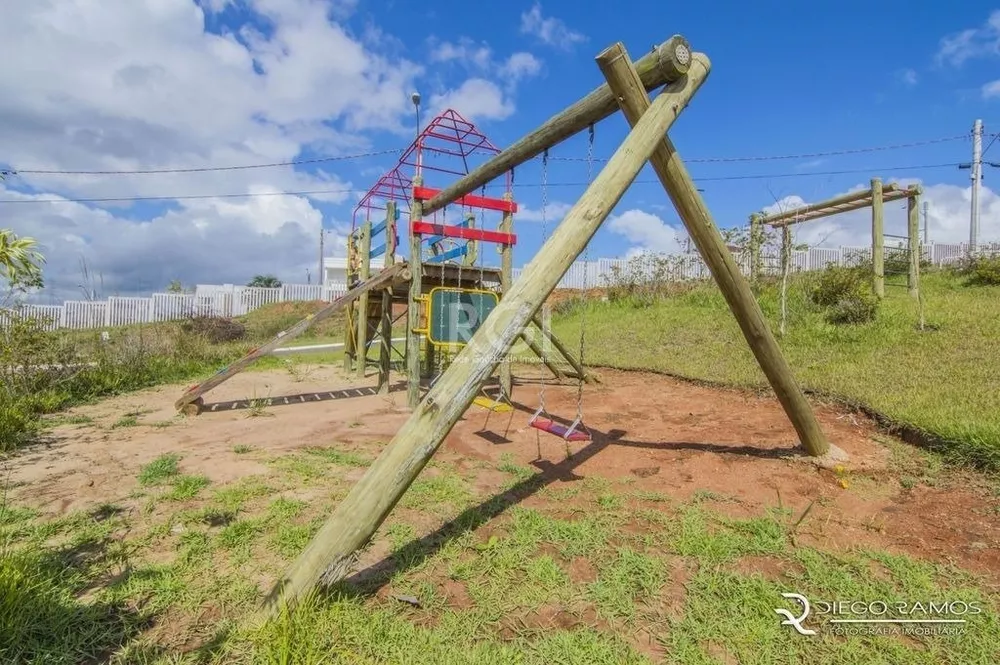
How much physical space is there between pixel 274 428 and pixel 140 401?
2890 mm

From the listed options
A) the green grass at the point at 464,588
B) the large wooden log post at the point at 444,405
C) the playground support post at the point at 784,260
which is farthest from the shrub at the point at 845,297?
the large wooden log post at the point at 444,405

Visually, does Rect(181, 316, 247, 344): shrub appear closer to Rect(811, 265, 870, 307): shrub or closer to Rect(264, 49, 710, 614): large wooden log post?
Rect(264, 49, 710, 614): large wooden log post

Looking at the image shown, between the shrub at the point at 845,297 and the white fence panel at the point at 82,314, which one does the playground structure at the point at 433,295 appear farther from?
the white fence panel at the point at 82,314

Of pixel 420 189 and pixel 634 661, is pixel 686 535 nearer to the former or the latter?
pixel 634 661

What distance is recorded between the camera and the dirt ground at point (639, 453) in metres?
2.79

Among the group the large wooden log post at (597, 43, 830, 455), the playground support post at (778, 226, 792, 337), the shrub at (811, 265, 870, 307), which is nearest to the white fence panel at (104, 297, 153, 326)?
the playground support post at (778, 226, 792, 337)

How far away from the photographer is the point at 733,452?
12.8 feet

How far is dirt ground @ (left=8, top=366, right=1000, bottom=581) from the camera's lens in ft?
9.14

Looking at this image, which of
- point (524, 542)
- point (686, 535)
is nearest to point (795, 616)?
point (686, 535)

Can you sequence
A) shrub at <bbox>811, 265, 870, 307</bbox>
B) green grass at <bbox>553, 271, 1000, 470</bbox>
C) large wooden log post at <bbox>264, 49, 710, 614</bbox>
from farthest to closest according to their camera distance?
1. shrub at <bbox>811, 265, 870, 307</bbox>
2. green grass at <bbox>553, 271, 1000, 470</bbox>
3. large wooden log post at <bbox>264, 49, 710, 614</bbox>

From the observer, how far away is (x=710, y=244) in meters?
3.08

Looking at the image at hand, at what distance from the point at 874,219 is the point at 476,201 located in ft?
24.2

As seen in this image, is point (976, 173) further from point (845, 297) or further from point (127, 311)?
point (127, 311)

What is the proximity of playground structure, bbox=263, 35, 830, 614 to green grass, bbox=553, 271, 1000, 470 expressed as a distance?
40.6 inches
